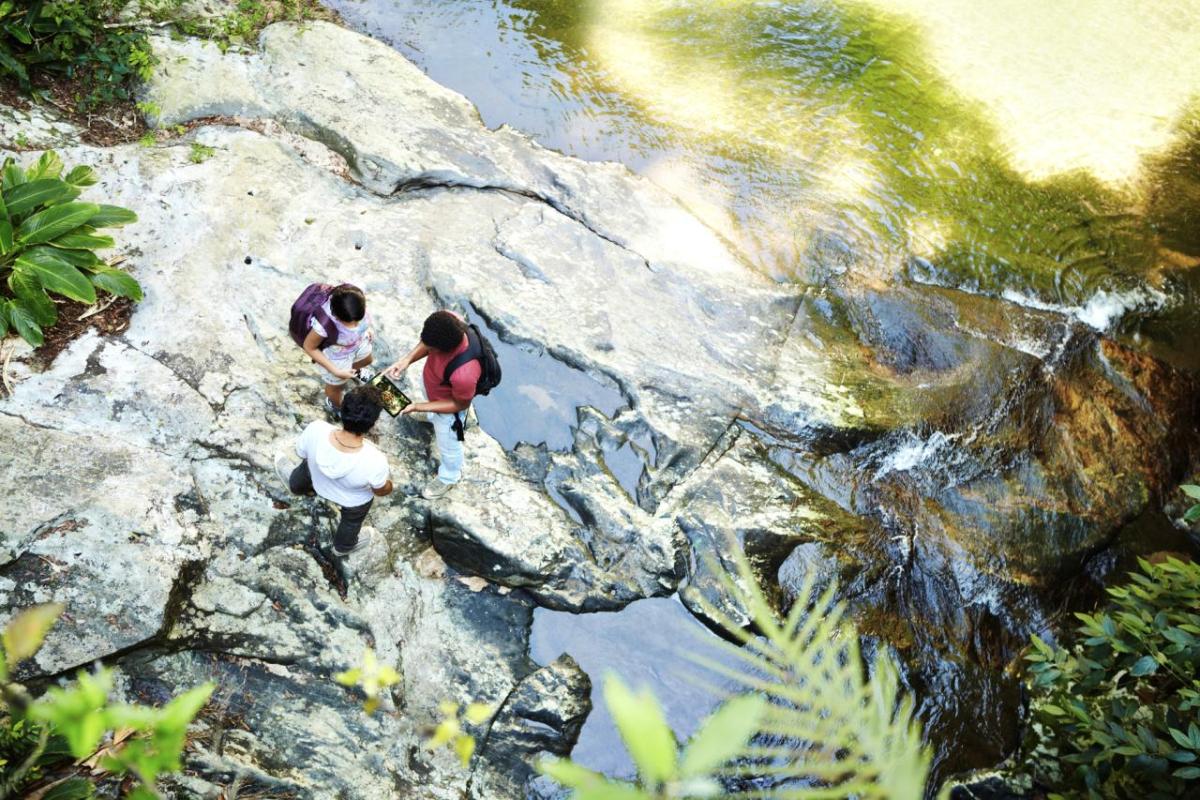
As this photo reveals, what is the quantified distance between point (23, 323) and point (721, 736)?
235 inches

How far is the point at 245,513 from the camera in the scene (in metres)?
5.07

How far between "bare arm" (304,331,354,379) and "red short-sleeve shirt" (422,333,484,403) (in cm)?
67

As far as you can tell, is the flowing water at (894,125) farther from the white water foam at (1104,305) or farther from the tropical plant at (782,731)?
the tropical plant at (782,731)

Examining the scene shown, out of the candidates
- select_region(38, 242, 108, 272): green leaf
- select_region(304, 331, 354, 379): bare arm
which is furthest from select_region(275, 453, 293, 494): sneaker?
select_region(38, 242, 108, 272): green leaf

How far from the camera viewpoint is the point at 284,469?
5215 millimetres

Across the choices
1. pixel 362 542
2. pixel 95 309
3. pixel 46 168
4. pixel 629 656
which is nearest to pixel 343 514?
pixel 362 542

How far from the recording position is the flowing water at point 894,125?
7883 mm

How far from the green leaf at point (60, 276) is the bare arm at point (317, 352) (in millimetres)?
1616

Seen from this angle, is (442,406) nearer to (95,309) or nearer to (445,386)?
(445,386)

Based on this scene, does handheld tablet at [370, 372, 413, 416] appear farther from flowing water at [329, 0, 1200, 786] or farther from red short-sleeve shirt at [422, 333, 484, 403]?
flowing water at [329, 0, 1200, 786]

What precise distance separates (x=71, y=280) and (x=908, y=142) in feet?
26.5

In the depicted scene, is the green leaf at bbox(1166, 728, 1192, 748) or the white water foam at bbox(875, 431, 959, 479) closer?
the green leaf at bbox(1166, 728, 1192, 748)

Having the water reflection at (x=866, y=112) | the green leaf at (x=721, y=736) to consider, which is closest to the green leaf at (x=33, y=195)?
the water reflection at (x=866, y=112)

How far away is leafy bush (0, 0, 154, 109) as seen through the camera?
24.0 feet
